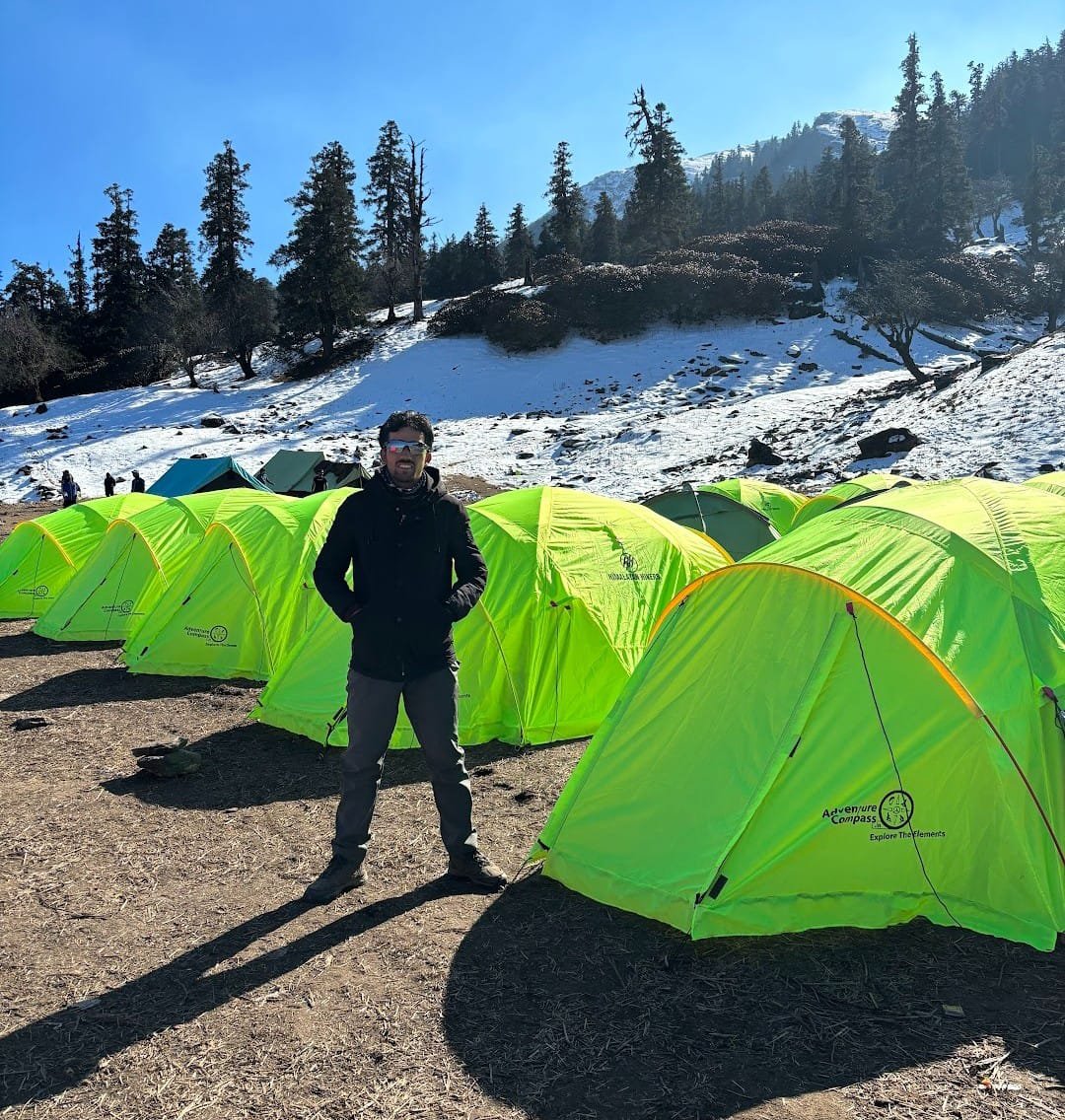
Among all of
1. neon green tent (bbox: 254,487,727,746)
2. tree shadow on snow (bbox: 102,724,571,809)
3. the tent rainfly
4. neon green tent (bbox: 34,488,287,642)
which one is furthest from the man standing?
the tent rainfly

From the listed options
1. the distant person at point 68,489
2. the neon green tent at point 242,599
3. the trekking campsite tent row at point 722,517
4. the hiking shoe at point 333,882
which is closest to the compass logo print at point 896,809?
the hiking shoe at point 333,882

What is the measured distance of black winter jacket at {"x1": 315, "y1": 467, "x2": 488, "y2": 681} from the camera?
4.46 metres

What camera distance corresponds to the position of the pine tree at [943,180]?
56.5 metres

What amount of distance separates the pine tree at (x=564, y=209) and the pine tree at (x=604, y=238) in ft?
3.83

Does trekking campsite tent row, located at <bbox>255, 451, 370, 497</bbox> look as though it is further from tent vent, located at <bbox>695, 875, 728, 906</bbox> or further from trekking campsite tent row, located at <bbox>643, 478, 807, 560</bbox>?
tent vent, located at <bbox>695, 875, 728, 906</bbox>

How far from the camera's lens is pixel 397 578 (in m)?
4.50

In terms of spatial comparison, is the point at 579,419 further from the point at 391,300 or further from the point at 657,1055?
the point at 657,1055

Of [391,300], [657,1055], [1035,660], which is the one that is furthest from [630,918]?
[391,300]

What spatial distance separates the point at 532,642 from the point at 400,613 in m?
2.88

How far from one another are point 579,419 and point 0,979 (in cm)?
3166

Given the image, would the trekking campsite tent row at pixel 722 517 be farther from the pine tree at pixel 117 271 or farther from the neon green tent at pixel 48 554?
the pine tree at pixel 117 271

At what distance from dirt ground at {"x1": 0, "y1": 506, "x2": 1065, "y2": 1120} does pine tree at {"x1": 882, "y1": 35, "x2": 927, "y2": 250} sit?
2380 inches

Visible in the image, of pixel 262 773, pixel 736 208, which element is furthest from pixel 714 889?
pixel 736 208

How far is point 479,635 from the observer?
7172mm
